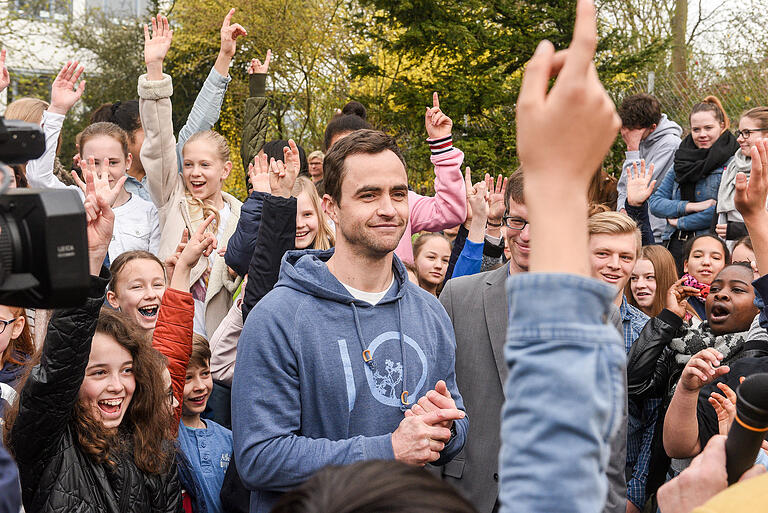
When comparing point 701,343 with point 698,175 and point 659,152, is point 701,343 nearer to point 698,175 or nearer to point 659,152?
point 698,175

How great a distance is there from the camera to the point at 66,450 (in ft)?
9.73

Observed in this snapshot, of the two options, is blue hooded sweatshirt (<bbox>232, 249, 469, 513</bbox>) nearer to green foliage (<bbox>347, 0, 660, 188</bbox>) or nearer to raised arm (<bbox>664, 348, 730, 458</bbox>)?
raised arm (<bbox>664, 348, 730, 458</bbox>)

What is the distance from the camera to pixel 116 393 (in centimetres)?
327

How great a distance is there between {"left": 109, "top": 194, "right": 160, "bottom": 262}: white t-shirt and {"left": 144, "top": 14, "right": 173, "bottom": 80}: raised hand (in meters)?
0.80

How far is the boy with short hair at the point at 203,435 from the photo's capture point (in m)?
3.82

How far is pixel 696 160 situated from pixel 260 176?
4965 millimetres

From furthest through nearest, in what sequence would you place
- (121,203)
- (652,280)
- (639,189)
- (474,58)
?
(474,58) < (639,189) < (121,203) < (652,280)

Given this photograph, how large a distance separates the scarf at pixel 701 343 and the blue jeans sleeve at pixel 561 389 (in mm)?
3413

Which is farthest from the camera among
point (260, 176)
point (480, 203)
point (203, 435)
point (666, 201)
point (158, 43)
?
point (666, 201)

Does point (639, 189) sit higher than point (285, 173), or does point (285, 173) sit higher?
point (285, 173)

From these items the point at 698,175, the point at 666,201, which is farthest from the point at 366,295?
the point at 666,201

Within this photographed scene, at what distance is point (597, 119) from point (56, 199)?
3.39 ft

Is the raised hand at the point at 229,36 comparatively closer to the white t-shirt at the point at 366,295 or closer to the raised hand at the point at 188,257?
the raised hand at the point at 188,257

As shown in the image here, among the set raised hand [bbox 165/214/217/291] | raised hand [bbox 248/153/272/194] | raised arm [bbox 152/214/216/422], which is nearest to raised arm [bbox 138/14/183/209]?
raised hand [bbox 248/153/272/194]
